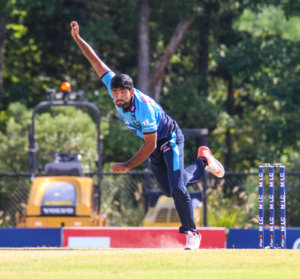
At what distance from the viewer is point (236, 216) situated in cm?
1856

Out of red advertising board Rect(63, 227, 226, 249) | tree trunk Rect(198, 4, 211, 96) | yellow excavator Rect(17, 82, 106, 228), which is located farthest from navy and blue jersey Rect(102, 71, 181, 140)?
tree trunk Rect(198, 4, 211, 96)

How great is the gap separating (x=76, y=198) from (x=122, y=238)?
5.34 ft

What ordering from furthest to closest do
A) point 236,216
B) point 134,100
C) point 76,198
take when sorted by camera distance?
point 236,216 → point 76,198 → point 134,100

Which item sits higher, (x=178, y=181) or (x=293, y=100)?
(x=293, y=100)

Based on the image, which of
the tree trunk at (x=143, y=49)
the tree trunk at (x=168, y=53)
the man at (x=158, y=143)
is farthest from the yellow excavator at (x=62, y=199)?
the tree trunk at (x=168, y=53)

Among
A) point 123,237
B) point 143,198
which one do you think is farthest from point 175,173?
point 143,198

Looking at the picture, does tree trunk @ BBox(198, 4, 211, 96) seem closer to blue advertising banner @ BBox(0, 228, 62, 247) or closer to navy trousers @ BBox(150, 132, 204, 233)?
blue advertising banner @ BBox(0, 228, 62, 247)

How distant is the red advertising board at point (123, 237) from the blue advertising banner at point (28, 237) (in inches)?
7.6

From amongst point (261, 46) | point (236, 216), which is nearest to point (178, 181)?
point (236, 216)

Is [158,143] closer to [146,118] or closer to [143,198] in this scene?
[146,118]

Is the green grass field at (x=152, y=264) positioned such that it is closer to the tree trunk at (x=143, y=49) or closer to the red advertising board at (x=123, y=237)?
the red advertising board at (x=123, y=237)

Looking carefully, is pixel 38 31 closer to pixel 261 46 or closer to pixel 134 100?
pixel 261 46

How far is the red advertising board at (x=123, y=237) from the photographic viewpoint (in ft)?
43.2

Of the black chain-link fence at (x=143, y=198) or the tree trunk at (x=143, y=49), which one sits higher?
the tree trunk at (x=143, y=49)
